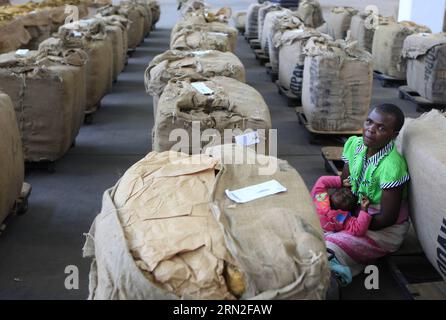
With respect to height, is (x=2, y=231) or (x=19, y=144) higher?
(x=19, y=144)

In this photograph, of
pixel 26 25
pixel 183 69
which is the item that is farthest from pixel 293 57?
pixel 26 25

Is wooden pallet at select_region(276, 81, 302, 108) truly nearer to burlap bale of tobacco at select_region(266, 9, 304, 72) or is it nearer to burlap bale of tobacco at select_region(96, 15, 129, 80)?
burlap bale of tobacco at select_region(266, 9, 304, 72)

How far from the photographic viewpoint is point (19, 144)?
294 cm

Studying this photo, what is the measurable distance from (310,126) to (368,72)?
63cm

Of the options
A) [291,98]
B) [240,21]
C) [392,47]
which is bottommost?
[240,21]

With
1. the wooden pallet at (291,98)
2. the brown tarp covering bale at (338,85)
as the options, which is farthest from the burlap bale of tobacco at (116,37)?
the brown tarp covering bale at (338,85)

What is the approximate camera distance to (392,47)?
6.30m

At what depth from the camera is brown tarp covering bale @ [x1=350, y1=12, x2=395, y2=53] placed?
24.7ft

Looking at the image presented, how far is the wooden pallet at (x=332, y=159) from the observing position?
3656mm

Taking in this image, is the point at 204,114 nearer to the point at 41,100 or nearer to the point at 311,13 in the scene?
the point at 41,100

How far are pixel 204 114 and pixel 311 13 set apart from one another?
8.00 metres
